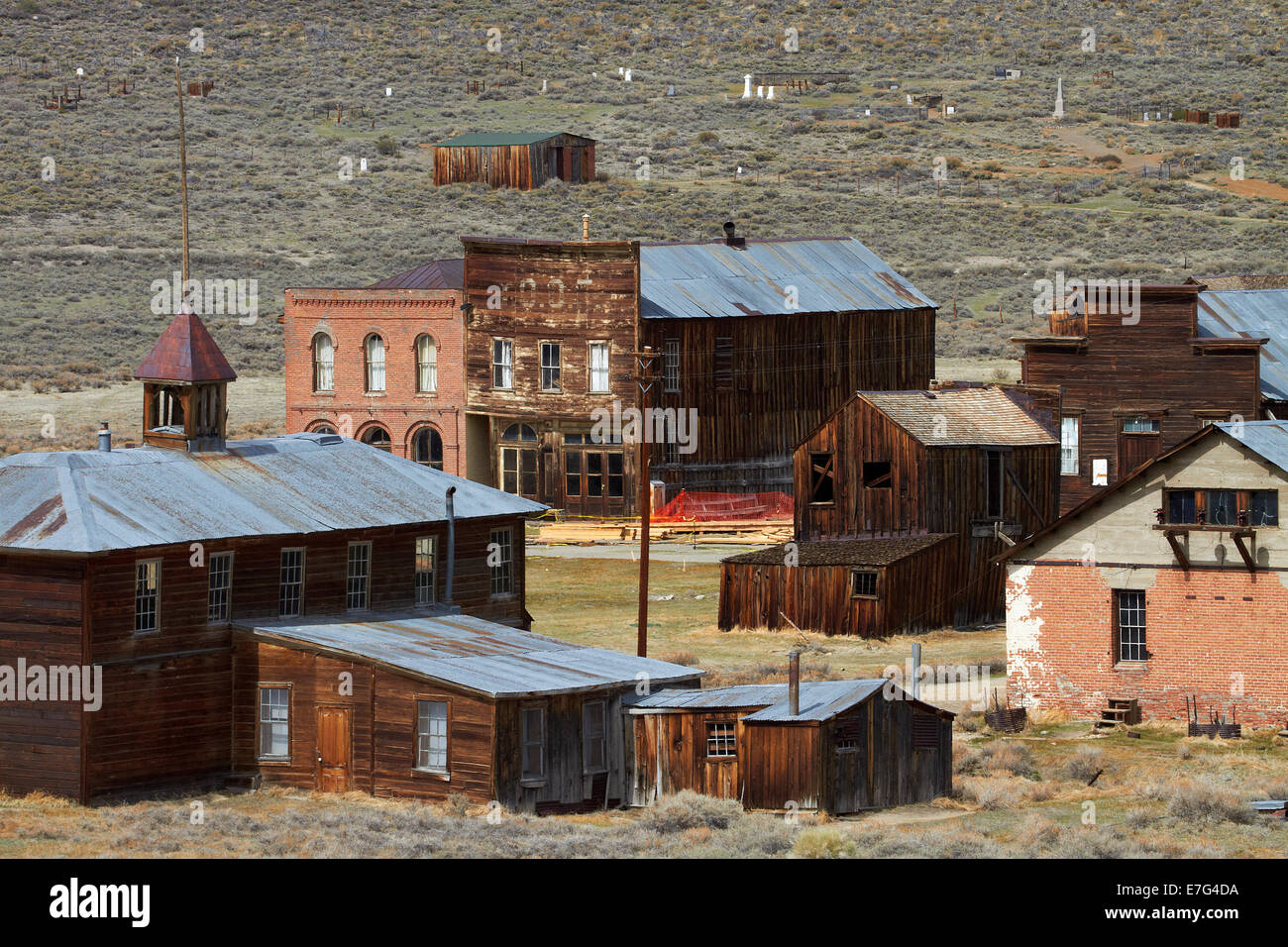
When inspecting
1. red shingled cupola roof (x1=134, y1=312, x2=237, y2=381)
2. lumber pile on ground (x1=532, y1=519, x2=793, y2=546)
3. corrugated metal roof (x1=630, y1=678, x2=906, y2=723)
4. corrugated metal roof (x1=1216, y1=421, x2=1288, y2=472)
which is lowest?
corrugated metal roof (x1=630, y1=678, x2=906, y2=723)

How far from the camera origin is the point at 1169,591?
4219 centimetres

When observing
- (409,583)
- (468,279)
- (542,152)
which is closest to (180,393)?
(409,583)

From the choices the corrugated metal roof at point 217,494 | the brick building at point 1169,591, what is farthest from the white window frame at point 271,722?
the brick building at point 1169,591

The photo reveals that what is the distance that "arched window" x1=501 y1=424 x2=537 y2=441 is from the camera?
7012cm

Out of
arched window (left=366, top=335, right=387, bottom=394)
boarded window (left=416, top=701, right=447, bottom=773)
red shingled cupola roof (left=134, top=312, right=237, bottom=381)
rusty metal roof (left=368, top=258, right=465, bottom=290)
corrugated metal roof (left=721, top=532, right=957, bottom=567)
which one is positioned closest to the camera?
boarded window (left=416, top=701, right=447, bottom=773)

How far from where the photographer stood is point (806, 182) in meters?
126

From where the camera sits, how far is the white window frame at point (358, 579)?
4103 cm

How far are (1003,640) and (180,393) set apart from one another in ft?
62.8

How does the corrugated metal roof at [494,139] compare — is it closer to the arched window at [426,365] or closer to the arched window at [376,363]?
the arched window at [376,363]

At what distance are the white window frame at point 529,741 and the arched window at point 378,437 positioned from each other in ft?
118

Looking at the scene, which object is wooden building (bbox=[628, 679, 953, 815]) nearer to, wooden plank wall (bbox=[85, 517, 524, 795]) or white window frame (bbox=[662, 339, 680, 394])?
wooden plank wall (bbox=[85, 517, 524, 795])

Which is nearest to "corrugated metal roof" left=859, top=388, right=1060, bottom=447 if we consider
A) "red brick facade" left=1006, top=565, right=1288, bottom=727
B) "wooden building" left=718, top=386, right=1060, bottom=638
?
"wooden building" left=718, top=386, right=1060, bottom=638

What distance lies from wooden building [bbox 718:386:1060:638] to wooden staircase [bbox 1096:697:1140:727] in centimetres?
982

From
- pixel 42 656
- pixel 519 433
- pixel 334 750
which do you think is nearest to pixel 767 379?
pixel 519 433
